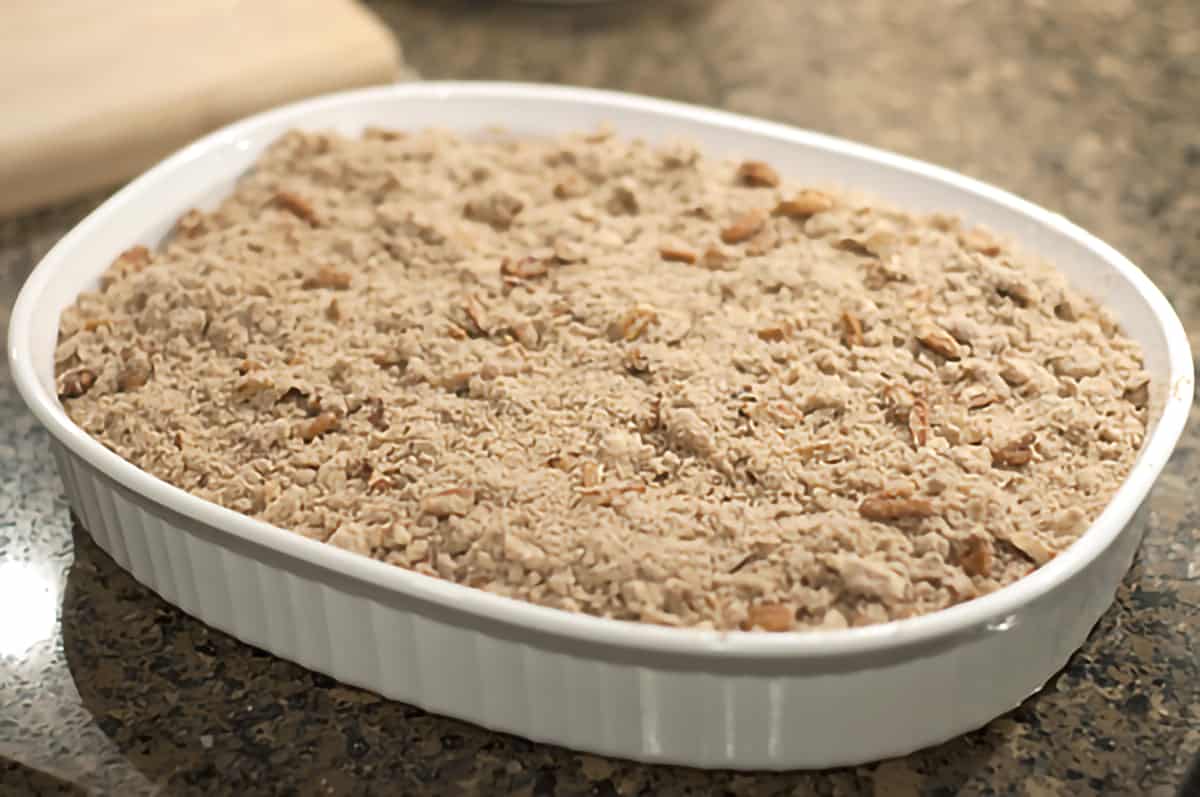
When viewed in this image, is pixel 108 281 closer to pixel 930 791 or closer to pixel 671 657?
pixel 671 657

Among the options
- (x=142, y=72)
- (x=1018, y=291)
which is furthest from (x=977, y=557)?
(x=142, y=72)

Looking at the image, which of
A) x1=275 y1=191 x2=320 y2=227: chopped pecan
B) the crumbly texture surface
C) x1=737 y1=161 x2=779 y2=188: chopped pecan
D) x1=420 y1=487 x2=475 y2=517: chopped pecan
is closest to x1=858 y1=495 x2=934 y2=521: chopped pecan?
the crumbly texture surface

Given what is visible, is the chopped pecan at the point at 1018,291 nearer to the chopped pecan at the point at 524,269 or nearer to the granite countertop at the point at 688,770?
the granite countertop at the point at 688,770

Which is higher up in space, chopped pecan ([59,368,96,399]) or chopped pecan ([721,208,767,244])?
chopped pecan ([721,208,767,244])

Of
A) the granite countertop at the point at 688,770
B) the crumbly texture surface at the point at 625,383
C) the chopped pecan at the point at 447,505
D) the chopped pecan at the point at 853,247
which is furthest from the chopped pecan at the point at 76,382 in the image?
the chopped pecan at the point at 853,247

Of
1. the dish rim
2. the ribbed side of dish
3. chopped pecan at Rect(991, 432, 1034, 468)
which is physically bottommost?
the ribbed side of dish

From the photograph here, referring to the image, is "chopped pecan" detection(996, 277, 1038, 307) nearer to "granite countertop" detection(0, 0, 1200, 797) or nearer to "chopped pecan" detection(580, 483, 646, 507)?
"granite countertop" detection(0, 0, 1200, 797)

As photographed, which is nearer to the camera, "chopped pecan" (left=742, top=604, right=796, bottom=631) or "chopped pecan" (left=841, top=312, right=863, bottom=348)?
"chopped pecan" (left=742, top=604, right=796, bottom=631)
